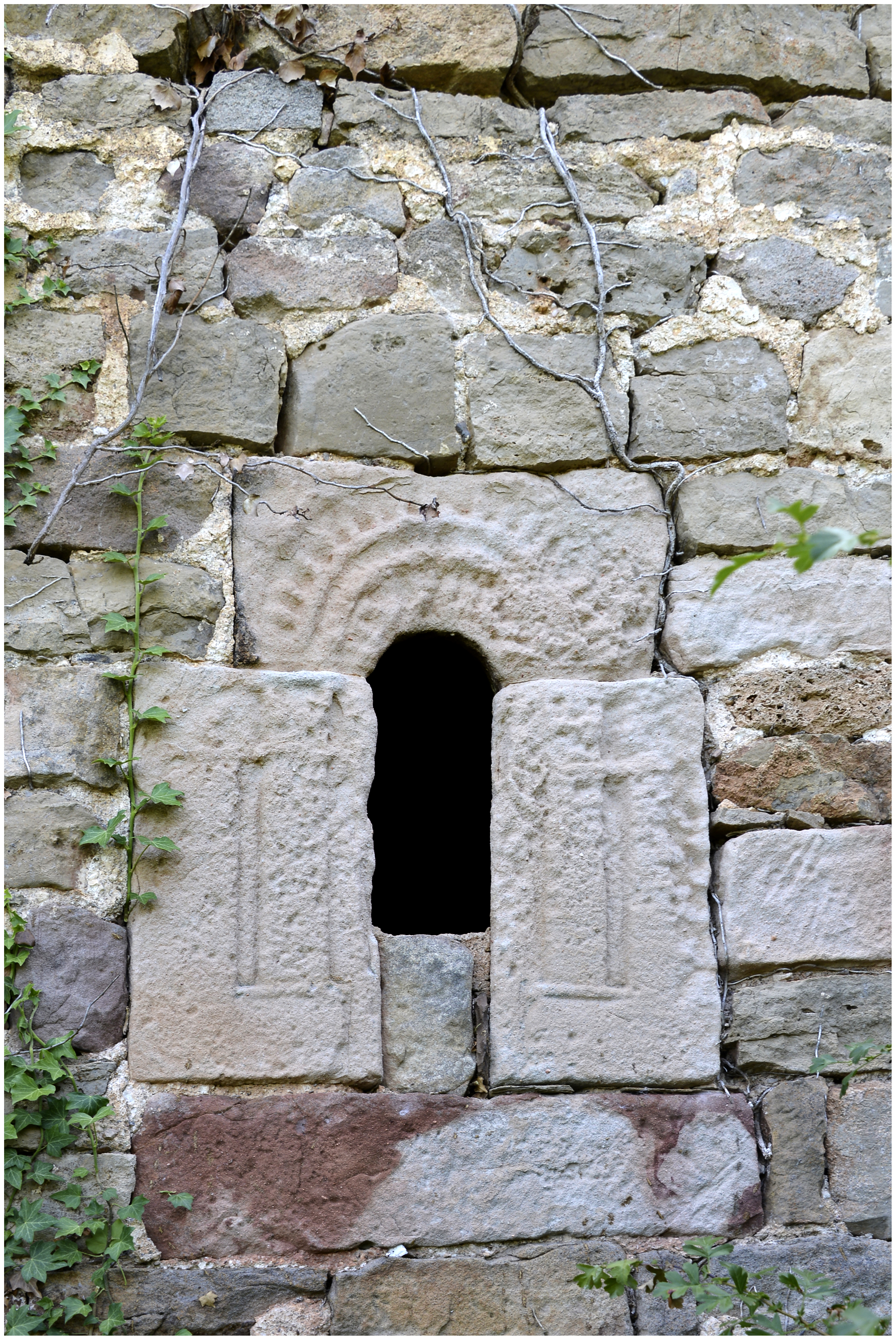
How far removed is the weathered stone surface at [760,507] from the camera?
8.52 feet

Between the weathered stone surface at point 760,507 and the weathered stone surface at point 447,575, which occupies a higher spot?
the weathered stone surface at point 760,507

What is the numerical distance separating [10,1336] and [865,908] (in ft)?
5.79

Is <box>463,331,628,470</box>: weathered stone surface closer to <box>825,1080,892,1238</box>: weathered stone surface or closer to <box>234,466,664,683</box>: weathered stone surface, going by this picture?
<box>234,466,664,683</box>: weathered stone surface

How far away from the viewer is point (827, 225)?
2.78m

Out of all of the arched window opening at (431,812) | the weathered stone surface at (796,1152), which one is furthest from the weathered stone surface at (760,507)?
the arched window opening at (431,812)

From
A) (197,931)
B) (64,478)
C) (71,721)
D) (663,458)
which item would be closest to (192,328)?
(64,478)

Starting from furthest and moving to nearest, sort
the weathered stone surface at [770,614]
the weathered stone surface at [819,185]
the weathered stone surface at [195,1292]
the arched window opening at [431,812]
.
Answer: the arched window opening at [431,812] → the weathered stone surface at [819,185] → the weathered stone surface at [770,614] → the weathered stone surface at [195,1292]

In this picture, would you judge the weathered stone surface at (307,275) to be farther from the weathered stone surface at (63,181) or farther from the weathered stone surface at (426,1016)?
the weathered stone surface at (426,1016)

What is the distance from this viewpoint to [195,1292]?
7.11 feet

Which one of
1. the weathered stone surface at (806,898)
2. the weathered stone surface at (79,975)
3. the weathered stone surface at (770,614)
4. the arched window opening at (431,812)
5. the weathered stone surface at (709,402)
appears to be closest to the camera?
the weathered stone surface at (79,975)

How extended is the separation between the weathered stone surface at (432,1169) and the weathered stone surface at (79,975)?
0.58 ft

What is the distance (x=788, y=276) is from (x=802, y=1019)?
1635 millimetres

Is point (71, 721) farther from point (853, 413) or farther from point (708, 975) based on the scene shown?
point (853, 413)

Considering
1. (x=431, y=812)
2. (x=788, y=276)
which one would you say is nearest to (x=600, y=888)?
(x=788, y=276)
